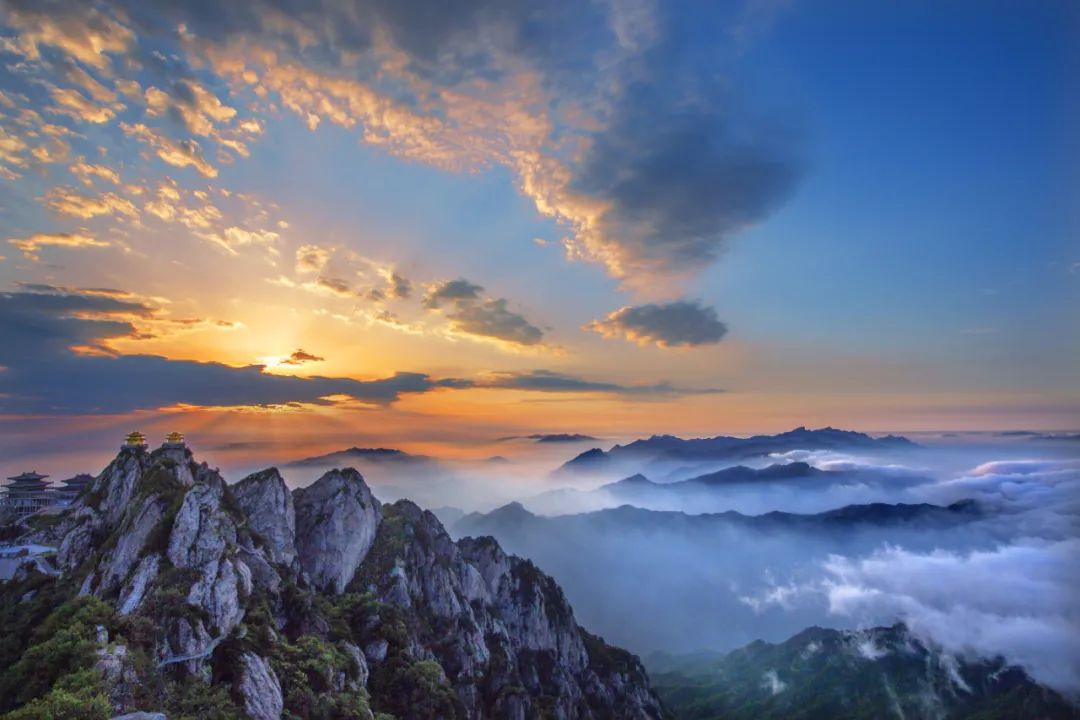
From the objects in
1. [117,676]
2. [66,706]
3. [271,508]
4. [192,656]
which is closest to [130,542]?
[192,656]

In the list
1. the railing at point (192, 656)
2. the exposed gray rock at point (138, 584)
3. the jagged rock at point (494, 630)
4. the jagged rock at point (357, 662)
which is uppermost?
the exposed gray rock at point (138, 584)

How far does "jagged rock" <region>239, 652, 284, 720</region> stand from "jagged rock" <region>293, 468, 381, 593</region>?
132ft

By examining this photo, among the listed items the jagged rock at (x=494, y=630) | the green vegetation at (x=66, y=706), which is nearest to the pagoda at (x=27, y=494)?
the jagged rock at (x=494, y=630)

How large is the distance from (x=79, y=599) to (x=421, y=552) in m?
77.6

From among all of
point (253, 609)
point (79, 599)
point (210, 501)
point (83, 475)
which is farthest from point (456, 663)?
point (83, 475)

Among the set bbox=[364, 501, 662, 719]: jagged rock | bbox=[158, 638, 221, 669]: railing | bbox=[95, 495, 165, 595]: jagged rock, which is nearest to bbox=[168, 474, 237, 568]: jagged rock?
bbox=[95, 495, 165, 595]: jagged rock

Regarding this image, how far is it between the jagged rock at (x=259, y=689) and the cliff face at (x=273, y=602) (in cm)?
15

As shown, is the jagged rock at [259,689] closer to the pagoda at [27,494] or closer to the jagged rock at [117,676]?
the jagged rock at [117,676]

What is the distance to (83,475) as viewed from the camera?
13412cm

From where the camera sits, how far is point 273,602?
75.1 m

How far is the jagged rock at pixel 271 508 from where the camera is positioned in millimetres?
92438

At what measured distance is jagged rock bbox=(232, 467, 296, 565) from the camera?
92438 millimetres

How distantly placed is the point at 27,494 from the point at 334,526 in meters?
74.8

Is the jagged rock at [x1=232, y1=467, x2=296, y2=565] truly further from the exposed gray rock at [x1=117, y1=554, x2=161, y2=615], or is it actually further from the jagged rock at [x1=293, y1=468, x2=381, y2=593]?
the exposed gray rock at [x1=117, y1=554, x2=161, y2=615]
